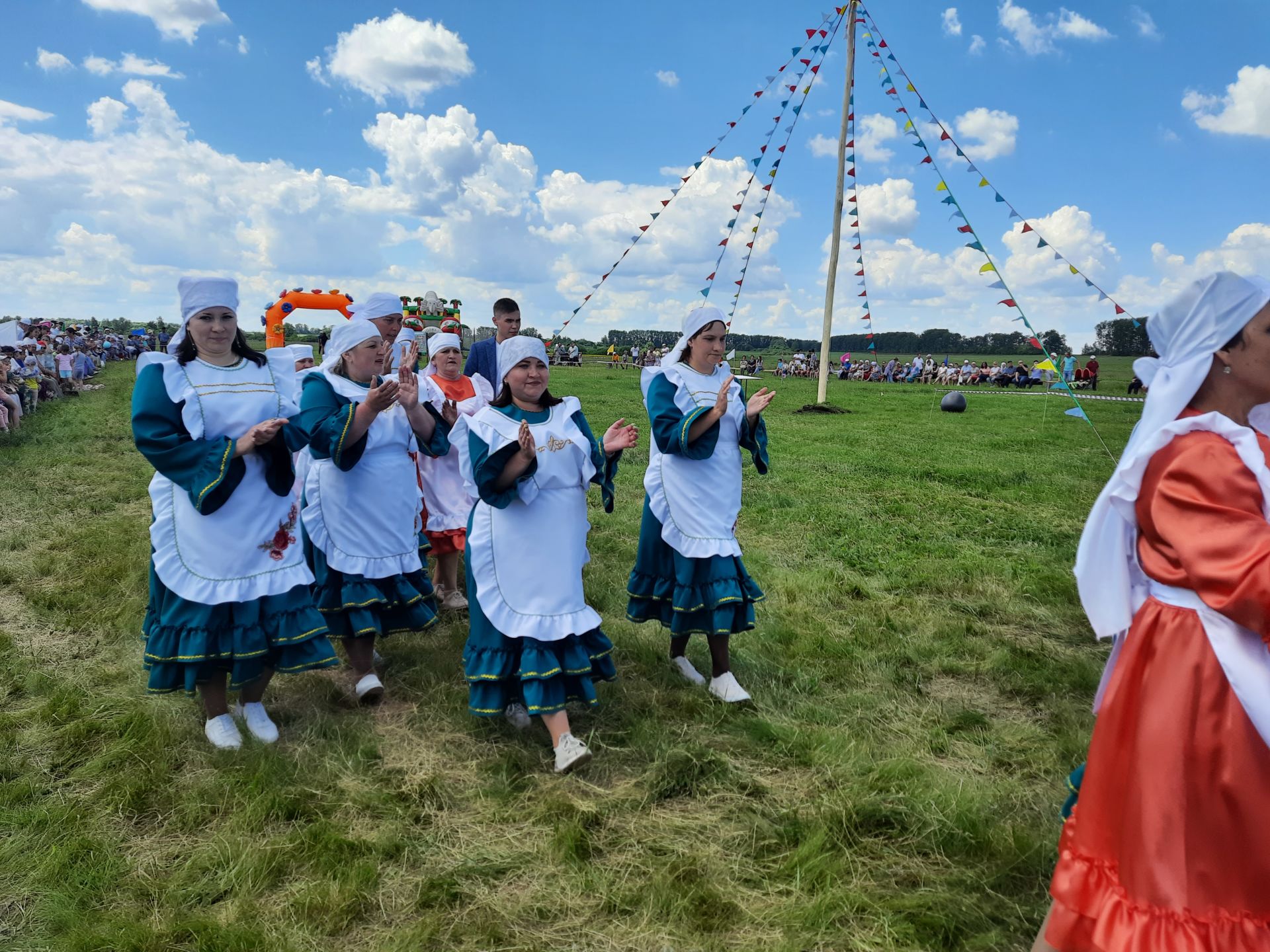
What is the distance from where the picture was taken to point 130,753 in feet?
12.6

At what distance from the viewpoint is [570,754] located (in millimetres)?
3689

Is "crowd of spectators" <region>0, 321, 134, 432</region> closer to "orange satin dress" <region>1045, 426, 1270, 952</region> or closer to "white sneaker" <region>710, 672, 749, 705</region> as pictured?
"white sneaker" <region>710, 672, 749, 705</region>

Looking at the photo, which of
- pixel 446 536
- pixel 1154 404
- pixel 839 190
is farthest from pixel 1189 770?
pixel 839 190

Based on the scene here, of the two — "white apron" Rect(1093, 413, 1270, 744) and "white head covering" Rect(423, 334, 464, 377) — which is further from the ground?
"white head covering" Rect(423, 334, 464, 377)

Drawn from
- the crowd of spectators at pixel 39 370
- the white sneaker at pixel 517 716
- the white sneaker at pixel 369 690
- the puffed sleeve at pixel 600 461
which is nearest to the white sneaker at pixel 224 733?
A: the white sneaker at pixel 369 690

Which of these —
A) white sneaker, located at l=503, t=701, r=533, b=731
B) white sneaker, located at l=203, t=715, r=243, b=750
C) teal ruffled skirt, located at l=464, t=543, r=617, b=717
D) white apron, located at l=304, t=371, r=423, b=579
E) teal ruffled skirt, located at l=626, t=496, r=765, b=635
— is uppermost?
white apron, located at l=304, t=371, r=423, b=579

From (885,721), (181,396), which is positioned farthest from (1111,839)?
(181,396)

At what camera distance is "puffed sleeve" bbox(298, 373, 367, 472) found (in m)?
4.25

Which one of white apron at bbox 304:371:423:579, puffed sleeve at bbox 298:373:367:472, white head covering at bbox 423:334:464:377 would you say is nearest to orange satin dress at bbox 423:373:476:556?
white head covering at bbox 423:334:464:377

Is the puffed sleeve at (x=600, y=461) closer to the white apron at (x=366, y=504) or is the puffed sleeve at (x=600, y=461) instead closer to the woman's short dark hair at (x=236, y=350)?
the white apron at (x=366, y=504)

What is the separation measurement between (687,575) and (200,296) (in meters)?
2.76

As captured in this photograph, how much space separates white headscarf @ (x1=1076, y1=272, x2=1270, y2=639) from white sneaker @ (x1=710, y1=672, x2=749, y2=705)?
7.45 ft

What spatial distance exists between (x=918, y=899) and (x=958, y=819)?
0.56 meters

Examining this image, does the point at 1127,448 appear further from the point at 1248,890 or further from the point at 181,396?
the point at 181,396
